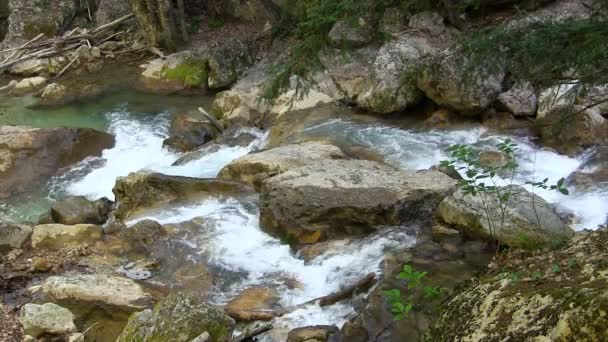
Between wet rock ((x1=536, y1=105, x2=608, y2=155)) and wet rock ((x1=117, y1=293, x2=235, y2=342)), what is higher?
wet rock ((x1=117, y1=293, x2=235, y2=342))

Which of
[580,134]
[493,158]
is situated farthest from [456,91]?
[580,134]

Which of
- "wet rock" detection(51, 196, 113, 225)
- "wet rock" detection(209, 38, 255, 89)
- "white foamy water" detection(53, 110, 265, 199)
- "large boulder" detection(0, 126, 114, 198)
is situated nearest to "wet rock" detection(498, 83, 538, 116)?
"white foamy water" detection(53, 110, 265, 199)

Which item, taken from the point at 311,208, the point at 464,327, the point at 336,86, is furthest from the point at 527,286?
the point at 336,86

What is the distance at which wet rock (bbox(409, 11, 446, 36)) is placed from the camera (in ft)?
44.8

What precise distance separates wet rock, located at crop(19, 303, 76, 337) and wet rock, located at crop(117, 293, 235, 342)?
85 centimetres

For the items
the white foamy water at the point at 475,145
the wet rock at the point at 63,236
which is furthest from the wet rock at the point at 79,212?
the white foamy water at the point at 475,145

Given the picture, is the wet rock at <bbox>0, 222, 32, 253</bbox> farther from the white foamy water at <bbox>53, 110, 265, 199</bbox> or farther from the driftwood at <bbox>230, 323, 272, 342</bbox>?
the driftwood at <bbox>230, 323, 272, 342</bbox>

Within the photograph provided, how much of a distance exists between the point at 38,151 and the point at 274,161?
5163mm

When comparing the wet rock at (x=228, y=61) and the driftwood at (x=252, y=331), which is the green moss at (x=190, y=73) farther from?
the driftwood at (x=252, y=331)

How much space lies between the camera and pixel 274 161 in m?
9.62

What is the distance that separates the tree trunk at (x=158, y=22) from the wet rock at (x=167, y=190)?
924 centimetres

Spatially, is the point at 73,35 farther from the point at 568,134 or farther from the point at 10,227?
the point at 568,134

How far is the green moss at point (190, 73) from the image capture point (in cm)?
1602

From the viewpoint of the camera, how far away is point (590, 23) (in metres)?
4.71
